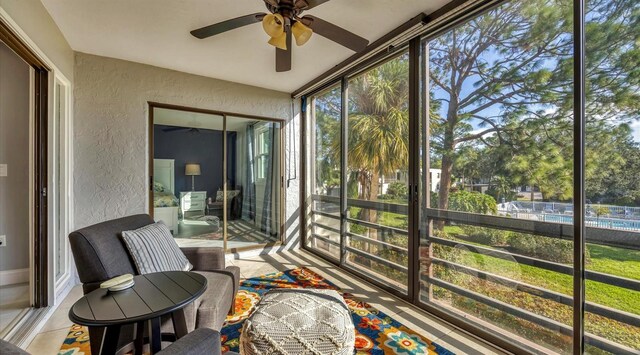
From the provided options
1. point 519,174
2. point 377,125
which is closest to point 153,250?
point 377,125

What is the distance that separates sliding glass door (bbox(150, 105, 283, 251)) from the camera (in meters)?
3.48

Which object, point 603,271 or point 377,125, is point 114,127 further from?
point 603,271

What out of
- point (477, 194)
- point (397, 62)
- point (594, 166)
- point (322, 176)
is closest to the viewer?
point (594, 166)

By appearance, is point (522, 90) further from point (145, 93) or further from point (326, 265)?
point (145, 93)

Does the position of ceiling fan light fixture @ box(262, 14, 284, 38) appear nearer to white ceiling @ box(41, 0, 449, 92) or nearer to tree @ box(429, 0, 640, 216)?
white ceiling @ box(41, 0, 449, 92)

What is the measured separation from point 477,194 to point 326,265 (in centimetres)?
211

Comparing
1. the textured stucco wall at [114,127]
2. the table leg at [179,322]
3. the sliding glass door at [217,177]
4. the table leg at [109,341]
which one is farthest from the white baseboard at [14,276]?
the table leg at [179,322]

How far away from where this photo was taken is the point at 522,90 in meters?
1.75

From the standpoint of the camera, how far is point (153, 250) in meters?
1.80

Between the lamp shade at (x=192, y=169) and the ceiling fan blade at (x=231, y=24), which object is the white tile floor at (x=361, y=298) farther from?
the ceiling fan blade at (x=231, y=24)

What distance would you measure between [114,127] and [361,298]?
320 centimetres

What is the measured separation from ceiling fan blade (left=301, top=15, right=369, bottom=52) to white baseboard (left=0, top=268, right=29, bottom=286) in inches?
130

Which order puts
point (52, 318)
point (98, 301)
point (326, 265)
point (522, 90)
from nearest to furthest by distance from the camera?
point (98, 301)
point (522, 90)
point (52, 318)
point (326, 265)

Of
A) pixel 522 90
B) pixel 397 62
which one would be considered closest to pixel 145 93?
pixel 397 62
